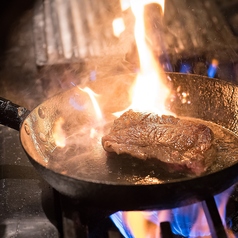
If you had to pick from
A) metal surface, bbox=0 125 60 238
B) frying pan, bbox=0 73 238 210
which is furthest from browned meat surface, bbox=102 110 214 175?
metal surface, bbox=0 125 60 238

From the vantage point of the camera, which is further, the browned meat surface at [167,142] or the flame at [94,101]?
the flame at [94,101]

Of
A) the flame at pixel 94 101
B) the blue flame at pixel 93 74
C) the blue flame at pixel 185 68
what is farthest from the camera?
the blue flame at pixel 93 74

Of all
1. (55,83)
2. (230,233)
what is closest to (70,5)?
(55,83)

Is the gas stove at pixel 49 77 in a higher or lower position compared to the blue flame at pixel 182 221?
higher

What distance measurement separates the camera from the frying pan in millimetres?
1564

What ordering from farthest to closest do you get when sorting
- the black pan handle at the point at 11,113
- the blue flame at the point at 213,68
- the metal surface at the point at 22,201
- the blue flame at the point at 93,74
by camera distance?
the blue flame at the point at 93,74 → the blue flame at the point at 213,68 → the black pan handle at the point at 11,113 → the metal surface at the point at 22,201

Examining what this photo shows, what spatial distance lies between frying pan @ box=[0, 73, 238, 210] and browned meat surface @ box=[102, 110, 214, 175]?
0.31 ft

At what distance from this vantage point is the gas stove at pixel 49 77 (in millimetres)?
2008

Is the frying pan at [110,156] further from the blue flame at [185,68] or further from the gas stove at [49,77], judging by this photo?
the blue flame at [185,68]

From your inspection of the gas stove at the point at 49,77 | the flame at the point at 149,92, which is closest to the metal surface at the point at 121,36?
the gas stove at the point at 49,77

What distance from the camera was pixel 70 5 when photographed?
487cm

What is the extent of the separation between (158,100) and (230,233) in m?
1.41

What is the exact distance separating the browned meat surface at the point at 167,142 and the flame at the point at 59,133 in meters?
0.47

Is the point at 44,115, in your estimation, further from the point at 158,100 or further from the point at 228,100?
the point at 228,100
